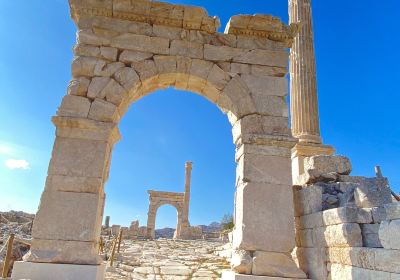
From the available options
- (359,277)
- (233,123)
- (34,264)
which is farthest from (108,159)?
(359,277)

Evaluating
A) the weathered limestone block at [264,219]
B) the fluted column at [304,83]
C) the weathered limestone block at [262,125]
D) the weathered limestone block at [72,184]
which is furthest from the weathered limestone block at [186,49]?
the fluted column at [304,83]

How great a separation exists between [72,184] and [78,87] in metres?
1.68

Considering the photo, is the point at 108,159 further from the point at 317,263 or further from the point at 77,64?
the point at 317,263

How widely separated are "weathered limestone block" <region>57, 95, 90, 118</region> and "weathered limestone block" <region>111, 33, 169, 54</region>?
120 centimetres

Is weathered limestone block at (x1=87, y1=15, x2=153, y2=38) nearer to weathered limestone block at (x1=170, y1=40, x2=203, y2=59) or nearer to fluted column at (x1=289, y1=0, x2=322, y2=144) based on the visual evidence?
weathered limestone block at (x1=170, y1=40, x2=203, y2=59)

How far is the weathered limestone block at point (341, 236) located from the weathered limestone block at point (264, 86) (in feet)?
8.21

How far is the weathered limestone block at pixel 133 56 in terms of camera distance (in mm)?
5730

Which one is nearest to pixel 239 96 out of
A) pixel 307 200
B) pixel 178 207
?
pixel 307 200

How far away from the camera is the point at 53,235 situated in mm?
4758

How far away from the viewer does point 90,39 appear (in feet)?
18.9

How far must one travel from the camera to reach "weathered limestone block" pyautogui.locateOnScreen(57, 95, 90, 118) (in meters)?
5.29

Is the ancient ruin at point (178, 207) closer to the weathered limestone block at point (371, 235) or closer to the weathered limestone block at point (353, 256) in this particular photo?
the weathered limestone block at point (353, 256)

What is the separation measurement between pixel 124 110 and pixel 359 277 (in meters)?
4.58

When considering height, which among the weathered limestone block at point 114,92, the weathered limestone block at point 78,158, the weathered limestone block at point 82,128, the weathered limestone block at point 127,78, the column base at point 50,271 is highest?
the weathered limestone block at point 127,78
